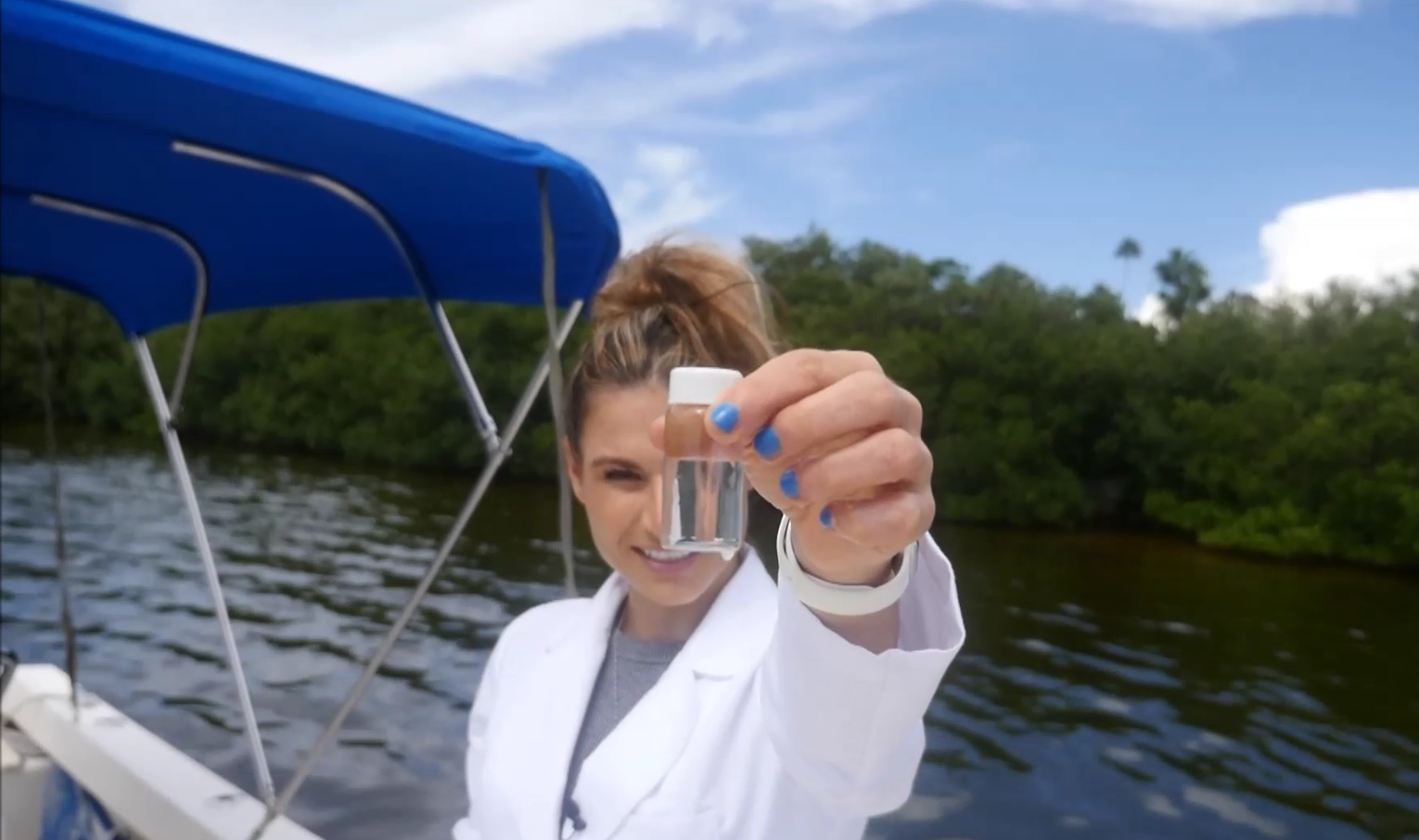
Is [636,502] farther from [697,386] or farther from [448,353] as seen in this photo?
[448,353]

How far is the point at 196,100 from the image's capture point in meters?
1.79

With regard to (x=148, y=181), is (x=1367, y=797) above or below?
below

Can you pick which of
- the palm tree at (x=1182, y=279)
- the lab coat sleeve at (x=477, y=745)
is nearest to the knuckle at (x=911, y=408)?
the lab coat sleeve at (x=477, y=745)

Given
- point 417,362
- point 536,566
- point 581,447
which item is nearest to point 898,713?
point 581,447

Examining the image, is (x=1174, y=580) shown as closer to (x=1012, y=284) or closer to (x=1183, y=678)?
(x=1183, y=678)

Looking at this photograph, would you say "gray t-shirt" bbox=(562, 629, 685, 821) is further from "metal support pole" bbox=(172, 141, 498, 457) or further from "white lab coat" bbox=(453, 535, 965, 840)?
"metal support pole" bbox=(172, 141, 498, 457)

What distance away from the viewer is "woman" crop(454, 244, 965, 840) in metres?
0.85

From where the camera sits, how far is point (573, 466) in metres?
1.75

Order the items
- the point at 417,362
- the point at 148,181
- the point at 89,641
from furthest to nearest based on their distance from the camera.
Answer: the point at 417,362 → the point at 89,641 → the point at 148,181

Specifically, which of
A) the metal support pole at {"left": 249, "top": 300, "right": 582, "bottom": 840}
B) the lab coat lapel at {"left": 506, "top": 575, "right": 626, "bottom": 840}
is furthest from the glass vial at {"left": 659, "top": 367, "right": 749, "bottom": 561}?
the metal support pole at {"left": 249, "top": 300, "right": 582, "bottom": 840}

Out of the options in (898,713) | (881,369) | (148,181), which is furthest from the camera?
(148,181)

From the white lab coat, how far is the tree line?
1729cm

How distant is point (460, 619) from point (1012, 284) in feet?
73.6

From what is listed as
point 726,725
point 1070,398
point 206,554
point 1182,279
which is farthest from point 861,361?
point 1182,279
